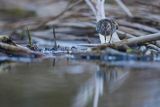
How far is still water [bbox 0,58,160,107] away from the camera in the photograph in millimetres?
2932

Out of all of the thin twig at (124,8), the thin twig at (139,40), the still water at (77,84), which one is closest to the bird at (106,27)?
the thin twig at (139,40)

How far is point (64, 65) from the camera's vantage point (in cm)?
426

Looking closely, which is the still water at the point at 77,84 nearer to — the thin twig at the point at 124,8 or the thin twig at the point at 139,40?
the thin twig at the point at 139,40

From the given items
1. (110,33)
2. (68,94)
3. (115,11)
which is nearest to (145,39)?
(110,33)

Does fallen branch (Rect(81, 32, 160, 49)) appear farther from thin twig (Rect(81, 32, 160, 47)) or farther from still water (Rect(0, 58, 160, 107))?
still water (Rect(0, 58, 160, 107))

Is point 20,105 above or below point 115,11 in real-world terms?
below

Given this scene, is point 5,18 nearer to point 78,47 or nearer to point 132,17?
point 132,17

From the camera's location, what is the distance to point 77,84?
344cm

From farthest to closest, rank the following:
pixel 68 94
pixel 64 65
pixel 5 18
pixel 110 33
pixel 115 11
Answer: pixel 5 18, pixel 115 11, pixel 110 33, pixel 64 65, pixel 68 94

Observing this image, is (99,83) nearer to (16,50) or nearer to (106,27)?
(16,50)

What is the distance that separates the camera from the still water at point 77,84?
2.93m

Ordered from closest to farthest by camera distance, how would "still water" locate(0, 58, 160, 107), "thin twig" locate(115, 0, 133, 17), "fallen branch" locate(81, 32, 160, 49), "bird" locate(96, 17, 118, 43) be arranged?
1. "still water" locate(0, 58, 160, 107)
2. "fallen branch" locate(81, 32, 160, 49)
3. "bird" locate(96, 17, 118, 43)
4. "thin twig" locate(115, 0, 133, 17)

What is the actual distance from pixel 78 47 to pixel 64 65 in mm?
666

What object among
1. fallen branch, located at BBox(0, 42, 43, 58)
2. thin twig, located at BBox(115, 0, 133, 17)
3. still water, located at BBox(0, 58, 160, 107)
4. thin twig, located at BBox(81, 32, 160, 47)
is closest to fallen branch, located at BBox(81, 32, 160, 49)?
thin twig, located at BBox(81, 32, 160, 47)
